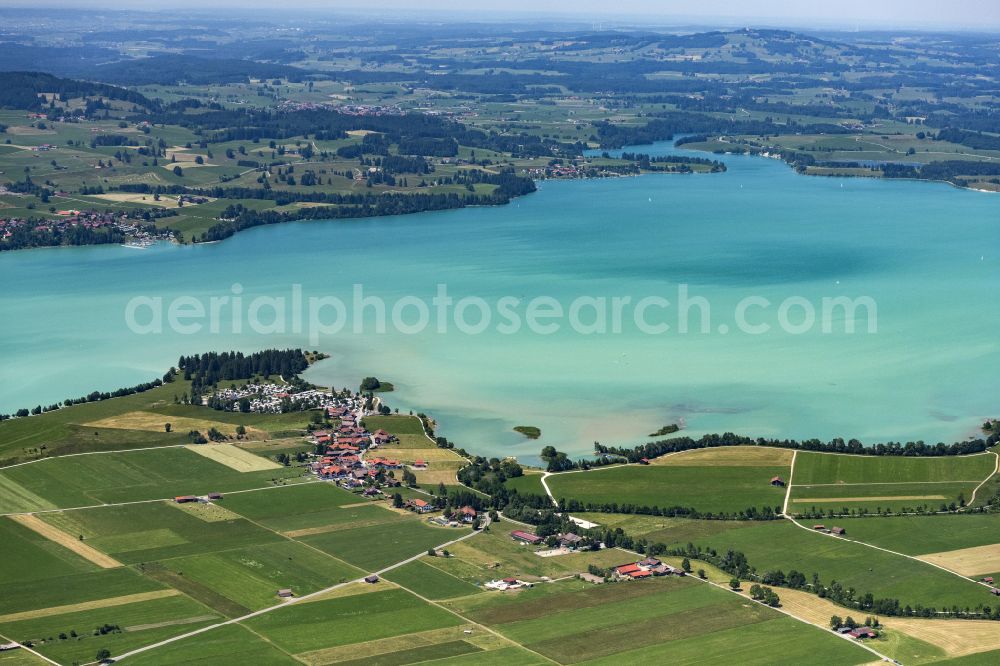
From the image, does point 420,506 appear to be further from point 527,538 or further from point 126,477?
point 126,477

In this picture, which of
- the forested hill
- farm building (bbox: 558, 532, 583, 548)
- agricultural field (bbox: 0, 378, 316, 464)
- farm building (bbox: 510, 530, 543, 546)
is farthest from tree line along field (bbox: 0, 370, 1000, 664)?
the forested hill

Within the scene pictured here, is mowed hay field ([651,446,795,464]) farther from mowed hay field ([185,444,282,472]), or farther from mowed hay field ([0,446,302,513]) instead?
mowed hay field ([185,444,282,472])

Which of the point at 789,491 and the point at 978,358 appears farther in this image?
the point at 978,358

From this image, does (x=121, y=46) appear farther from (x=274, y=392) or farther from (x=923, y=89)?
(x=274, y=392)

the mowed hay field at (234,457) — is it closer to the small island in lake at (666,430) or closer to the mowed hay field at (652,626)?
the mowed hay field at (652,626)

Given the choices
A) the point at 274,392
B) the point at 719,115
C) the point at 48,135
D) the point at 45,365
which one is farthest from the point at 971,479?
the point at 719,115

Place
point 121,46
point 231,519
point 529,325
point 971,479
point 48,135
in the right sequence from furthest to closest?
1. point 121,46
2. point 48,135
3. point 529,325
4. point 971,479
5. point 231,519
